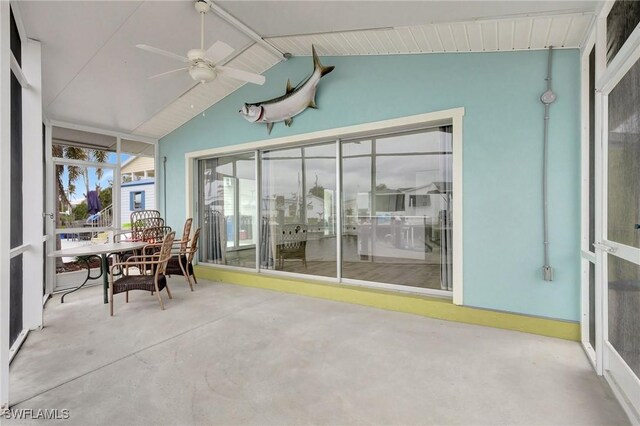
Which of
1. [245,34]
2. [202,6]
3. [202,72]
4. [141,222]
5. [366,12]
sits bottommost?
[141,222]

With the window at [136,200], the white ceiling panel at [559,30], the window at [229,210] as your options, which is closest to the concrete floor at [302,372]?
the window at [229,210]

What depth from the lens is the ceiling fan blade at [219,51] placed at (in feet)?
12.7

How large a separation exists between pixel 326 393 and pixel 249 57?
13.9 feet

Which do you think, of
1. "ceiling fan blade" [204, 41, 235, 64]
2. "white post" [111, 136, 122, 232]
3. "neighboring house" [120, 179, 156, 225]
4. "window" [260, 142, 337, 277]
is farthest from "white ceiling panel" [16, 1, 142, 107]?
"neighboring house" [120, 179, 156, 225]

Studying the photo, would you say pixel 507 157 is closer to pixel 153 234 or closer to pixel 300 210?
pixel 300 210

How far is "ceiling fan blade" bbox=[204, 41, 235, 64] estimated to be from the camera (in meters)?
3.87

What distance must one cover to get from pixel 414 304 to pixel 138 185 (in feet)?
34.8

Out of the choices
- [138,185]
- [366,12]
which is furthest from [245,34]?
[138,185]

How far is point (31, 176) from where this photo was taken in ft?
10.2

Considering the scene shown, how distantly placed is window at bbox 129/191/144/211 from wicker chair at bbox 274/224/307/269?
26.8 feet

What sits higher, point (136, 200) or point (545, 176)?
point (136, 200)

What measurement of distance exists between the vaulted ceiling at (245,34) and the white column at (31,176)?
36cm

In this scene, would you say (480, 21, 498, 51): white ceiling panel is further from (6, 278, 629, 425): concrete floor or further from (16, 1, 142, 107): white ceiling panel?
(16, 1, 142, 107): white ceiling panel

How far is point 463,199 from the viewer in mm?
3248
